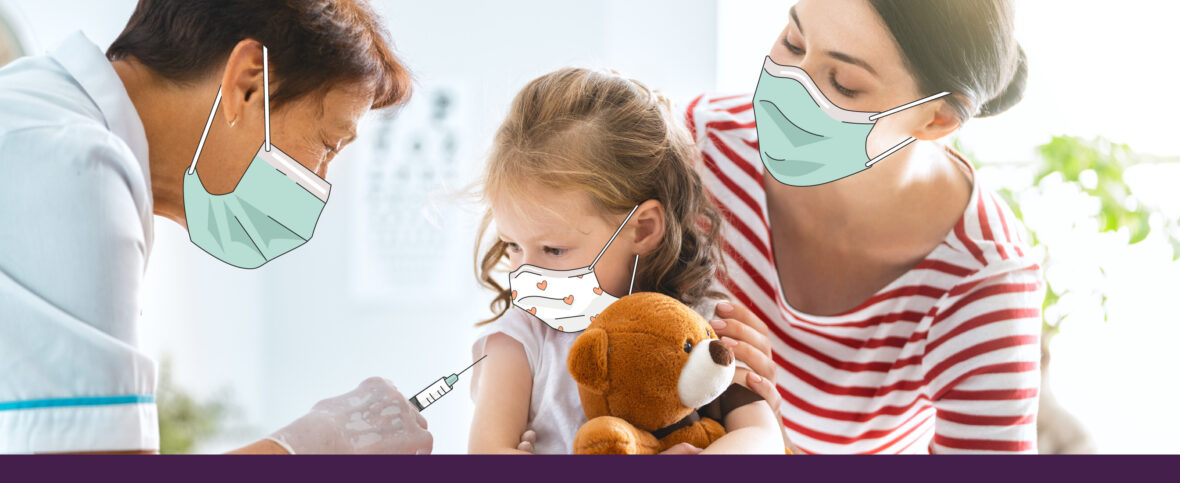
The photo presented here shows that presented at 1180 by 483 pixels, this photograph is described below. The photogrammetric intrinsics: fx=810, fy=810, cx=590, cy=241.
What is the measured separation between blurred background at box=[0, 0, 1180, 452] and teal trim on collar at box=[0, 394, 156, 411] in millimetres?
148

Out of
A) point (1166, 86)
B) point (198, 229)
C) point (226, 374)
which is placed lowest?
point (226, 374)

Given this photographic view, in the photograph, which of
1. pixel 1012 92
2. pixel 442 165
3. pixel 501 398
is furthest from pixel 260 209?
pixel 1012 92

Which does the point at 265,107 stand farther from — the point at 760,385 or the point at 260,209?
A: the point at 760,385

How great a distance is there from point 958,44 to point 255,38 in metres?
0.71

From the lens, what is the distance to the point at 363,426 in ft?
2.87

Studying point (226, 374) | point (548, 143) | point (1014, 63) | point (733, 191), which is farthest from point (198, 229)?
point (1014, 63)

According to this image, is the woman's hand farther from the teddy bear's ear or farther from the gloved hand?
the gloved hand

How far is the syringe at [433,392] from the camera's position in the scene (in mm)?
896

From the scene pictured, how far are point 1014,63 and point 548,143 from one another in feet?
1.72

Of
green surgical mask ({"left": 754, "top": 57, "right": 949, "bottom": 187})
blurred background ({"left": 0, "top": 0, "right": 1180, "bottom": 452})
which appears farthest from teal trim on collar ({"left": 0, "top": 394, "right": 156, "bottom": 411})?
green surgical mask ({"left": 754, "top": 57, "right": 949, "bottom": 187})

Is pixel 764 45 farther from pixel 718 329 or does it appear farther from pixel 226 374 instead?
pixel 226 374

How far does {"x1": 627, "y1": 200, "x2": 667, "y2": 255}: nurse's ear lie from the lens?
863 mm

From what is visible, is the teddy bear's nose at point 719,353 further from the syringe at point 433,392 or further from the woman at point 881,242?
the syringe at point 433,392

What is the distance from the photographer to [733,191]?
1026mm
